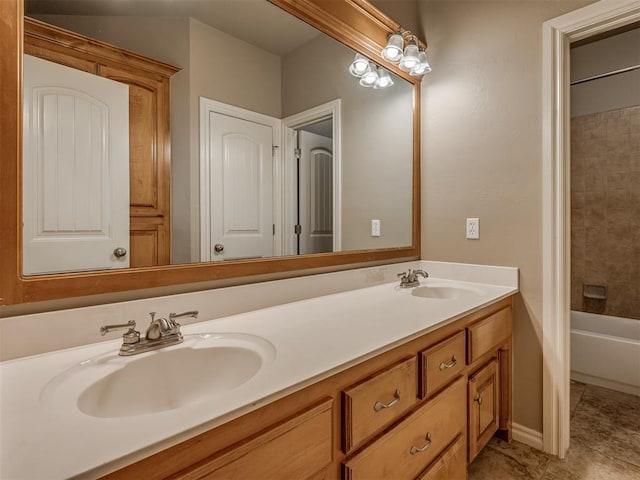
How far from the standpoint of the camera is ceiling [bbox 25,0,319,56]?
913 millimetres

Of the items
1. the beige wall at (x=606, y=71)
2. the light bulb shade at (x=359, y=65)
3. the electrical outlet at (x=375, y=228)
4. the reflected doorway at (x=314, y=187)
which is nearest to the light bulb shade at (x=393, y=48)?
the light bulb shade at (x=359, y=65)

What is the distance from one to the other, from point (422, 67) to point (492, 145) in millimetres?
574

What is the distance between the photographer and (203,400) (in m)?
0.88

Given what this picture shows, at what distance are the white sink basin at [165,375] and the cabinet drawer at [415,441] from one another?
0.37m

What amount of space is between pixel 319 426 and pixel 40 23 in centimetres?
123

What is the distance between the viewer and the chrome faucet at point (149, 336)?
855 mm

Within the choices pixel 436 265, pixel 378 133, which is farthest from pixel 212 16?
pixel 436 265

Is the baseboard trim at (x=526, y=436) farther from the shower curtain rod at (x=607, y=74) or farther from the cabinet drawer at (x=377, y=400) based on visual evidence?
the shower curtain rod at (x=607, y=74)

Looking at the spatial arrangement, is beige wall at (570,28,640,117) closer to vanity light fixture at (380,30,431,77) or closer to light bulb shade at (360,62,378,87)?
vanity light fixture at (380,30,431,77)

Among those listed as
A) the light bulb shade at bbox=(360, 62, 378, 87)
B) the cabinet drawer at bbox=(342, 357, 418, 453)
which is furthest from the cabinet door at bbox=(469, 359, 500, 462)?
the light bulb shade at bbox=(360, 62, 378, 87)

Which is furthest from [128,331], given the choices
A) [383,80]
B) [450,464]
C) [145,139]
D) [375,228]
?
[383,80]

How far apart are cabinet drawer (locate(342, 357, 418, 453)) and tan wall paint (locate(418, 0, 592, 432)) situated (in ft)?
3.35

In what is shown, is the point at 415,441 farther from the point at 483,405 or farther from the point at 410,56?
the point at 410,56

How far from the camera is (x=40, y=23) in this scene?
876 mm
